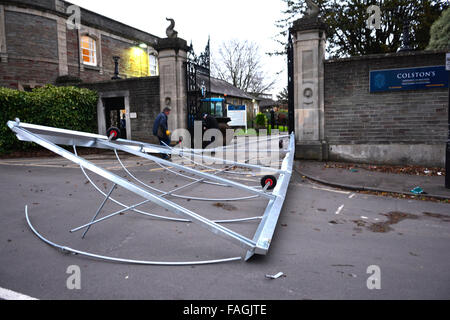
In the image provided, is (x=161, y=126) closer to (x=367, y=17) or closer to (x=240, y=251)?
(x=240, y=251)

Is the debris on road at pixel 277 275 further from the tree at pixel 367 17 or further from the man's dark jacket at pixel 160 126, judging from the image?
the tree at pixel 367 17

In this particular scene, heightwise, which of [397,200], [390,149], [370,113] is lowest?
[397,200]

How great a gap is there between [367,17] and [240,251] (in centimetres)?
1768

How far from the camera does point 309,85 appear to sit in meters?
11.0

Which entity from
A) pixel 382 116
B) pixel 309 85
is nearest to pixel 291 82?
pixel 309 85

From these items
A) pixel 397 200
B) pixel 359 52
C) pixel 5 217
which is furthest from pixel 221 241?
pixel 359 52

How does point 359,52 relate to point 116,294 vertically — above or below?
above

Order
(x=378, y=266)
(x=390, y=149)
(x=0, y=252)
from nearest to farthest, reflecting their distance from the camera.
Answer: (x=378, y=266), (x=0, y=252), (x=390, y=149)

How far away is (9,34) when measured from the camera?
1944cm

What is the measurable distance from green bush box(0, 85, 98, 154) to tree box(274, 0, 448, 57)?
1277 centimetres

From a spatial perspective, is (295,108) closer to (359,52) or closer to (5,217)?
(5,217)

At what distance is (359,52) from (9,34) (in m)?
21.4

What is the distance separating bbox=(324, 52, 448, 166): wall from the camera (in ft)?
32.1

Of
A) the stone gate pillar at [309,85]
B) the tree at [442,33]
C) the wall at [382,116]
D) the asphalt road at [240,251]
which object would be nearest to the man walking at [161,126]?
the stone gate pillar at [309,85]
